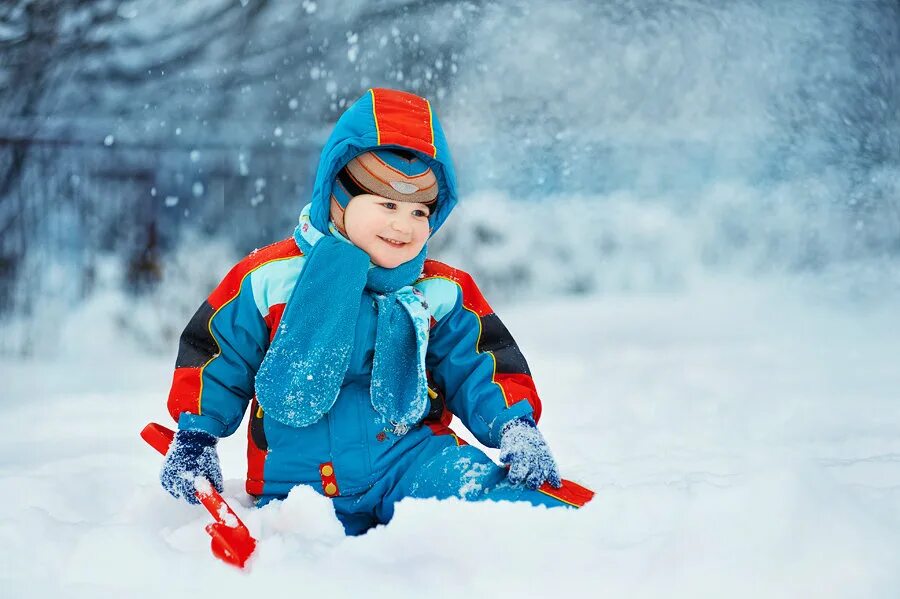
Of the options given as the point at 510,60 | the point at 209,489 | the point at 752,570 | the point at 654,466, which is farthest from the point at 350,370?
the point at 510,60

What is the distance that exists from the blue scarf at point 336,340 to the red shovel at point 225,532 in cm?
14

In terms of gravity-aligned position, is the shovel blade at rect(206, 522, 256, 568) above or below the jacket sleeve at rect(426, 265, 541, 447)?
below

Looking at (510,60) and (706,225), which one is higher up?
(510,60)

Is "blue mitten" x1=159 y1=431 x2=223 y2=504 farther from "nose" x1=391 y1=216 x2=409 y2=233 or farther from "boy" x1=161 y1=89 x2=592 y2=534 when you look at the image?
"nose" x1=391 y1=216 x2=409 y2=233

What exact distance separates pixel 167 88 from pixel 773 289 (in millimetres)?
2494

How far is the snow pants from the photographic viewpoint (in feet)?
4.37

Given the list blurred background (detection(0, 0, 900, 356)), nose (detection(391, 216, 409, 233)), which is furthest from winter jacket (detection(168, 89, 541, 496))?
blurred background (detection(0, 0, 900, 356))

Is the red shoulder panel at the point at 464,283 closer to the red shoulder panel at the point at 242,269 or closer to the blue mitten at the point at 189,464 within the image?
the red shoulder panel at the point at 242,269

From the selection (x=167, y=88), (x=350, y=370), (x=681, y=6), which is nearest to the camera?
(x=350, y=370)

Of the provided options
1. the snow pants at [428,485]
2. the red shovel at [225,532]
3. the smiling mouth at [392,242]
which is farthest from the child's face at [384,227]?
the red shovel at [225,532]

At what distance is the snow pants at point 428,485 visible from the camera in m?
1.33

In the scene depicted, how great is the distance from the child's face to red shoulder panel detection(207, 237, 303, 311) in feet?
0.35

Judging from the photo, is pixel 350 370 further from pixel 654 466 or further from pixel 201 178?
pixel 201 178

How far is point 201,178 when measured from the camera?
341 centimetres
